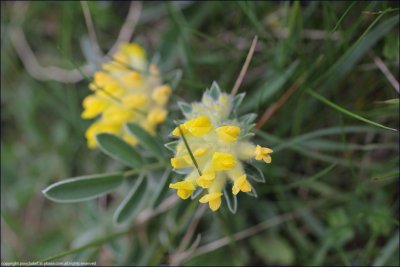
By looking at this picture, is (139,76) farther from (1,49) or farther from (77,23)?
(1,49)

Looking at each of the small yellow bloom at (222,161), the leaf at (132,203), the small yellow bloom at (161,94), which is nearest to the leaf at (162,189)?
the leaf at (132,203)

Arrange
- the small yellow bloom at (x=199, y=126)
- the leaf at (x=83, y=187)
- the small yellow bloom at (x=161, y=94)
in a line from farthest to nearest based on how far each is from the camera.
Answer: the small yellow bloom at (x=161, y=94) < the leaf at (x=83, y=187) < the small yellow bloom at (x=199, y=126)

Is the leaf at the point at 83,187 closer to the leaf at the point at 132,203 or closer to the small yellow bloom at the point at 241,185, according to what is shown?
the leaf at the point at 132,203

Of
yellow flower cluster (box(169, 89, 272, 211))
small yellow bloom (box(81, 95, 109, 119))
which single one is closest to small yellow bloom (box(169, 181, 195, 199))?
yellow flower cluster (box(169, 89, 272, 211))

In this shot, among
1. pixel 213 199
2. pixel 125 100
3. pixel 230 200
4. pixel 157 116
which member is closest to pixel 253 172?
pixel 230 200

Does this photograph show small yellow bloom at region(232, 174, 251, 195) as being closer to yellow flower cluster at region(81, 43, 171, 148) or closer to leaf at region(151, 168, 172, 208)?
leaf at region(151, 168, 172, 208)

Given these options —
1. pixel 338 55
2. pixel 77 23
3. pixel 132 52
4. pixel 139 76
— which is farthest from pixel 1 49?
pixel 338 55
